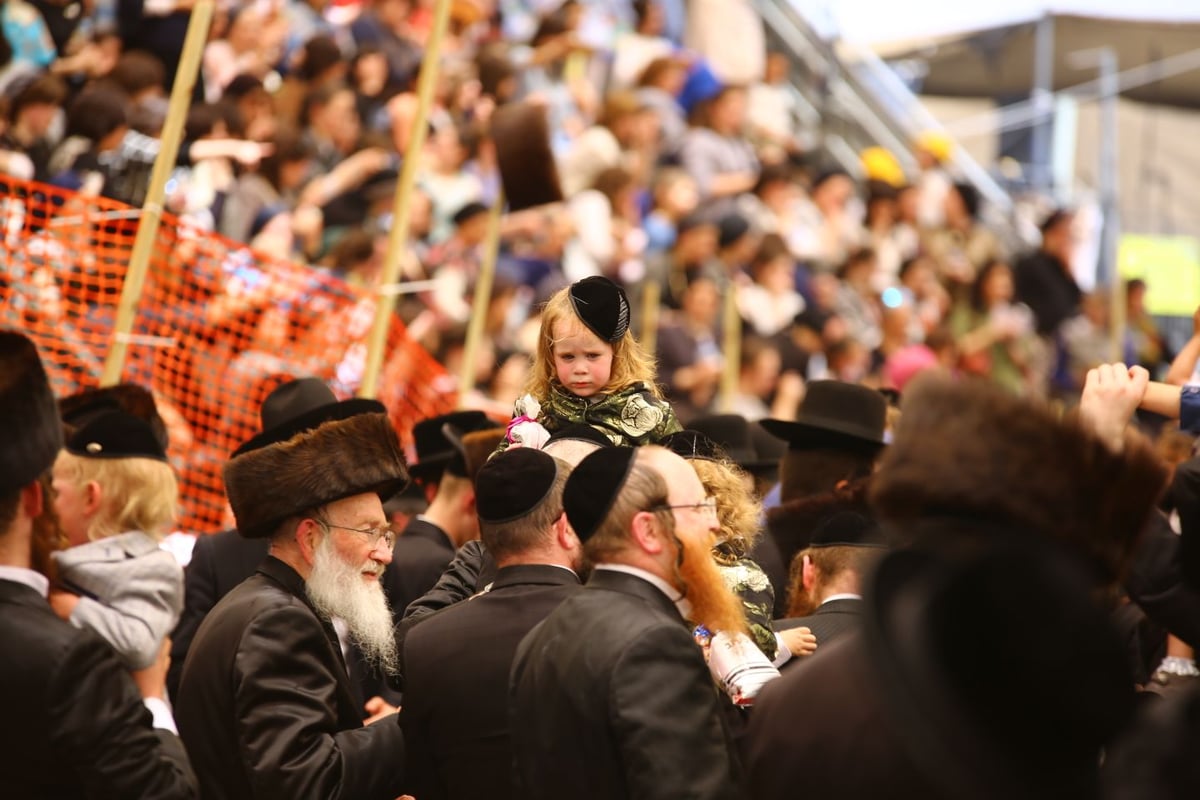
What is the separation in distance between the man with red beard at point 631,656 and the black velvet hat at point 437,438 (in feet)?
10.0

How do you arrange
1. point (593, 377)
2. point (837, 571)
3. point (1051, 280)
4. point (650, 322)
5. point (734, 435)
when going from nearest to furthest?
point (837, 571), point (593, 377), point (734, 435), point (650, 322), point (1051, 280)

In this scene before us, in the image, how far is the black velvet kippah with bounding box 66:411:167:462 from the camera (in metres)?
5.59

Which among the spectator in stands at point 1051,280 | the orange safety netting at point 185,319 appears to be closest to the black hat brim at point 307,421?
the orange safety netting at point 185,319

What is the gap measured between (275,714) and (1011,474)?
7.35 feet

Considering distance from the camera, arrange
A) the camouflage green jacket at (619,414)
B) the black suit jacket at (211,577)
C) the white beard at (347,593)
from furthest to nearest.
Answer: the black suit jacket at (211,577)
the camouflage green jacket at (619,414)
the white beard at (347,593)

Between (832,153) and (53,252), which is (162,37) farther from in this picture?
(832,153)

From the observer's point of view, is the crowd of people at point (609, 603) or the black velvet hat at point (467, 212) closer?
the crowd of people at point (609, 603)

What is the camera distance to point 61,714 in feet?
12.1

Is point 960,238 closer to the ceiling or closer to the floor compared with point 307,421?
closer to the floor

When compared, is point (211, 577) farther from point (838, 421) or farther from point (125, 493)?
point (838, 421)

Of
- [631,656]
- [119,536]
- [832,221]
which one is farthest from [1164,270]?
[631,656]

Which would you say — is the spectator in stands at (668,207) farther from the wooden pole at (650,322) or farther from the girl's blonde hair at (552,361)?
the girl's blonde hair at (552,361)

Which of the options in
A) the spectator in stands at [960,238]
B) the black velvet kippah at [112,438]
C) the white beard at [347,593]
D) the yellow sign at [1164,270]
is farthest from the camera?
the yellow sign at [1164,270]

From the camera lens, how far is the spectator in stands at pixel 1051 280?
17.6 m
